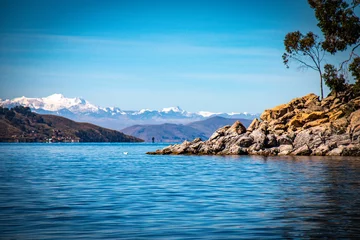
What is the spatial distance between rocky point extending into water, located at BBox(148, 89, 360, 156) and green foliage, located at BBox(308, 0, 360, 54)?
10.7 m

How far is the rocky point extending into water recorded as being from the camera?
258ft

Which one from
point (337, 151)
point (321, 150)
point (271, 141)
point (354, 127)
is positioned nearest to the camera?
point (337, 151)

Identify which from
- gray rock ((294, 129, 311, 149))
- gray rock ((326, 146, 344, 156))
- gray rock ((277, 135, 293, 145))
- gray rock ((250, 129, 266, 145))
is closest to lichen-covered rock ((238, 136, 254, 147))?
gray rock ((250, 129, 266, 145))

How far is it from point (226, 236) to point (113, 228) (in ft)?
14.0

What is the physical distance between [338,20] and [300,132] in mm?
21774

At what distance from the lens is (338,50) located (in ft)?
297

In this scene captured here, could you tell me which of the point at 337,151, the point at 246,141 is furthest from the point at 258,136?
the point at 337,151

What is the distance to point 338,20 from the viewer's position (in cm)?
8756

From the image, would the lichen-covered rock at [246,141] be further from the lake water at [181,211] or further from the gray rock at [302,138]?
the lake water at [181,211]

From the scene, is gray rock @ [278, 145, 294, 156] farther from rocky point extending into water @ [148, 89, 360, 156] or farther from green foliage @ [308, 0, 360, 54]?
green foliage @ [308, 0, 360, 54]

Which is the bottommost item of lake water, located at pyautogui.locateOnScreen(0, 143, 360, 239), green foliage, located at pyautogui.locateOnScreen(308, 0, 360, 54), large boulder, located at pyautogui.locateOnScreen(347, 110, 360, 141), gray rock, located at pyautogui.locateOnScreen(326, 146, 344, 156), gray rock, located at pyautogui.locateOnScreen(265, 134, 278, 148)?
lake water, located at pyautogui.locateOnScreen(0, 143, 360, 239)

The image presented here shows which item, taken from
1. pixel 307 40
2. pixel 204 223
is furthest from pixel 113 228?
pixel 307 40

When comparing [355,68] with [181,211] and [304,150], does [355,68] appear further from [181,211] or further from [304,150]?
[181,211]

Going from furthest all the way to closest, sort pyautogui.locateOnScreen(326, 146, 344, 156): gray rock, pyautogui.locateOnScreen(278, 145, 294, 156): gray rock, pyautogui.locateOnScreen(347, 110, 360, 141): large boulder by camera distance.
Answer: pyautogui.locateOnScreen(278, 145, 294, 156): gray rock → pyautogui.locateOnScreen(347, 110, 360, 141): large boulder → pyautogui.locateOnScreen(326, 146, 344, 156): gray rock
